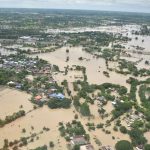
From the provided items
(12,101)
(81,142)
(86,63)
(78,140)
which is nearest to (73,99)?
(12,101)

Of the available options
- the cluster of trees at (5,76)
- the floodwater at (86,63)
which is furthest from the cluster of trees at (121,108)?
the cluster of trees at (5,76)

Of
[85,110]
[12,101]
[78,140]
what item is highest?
[85,110]

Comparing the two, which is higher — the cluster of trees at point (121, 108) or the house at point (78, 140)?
the cluster of trees at point (121, 108)

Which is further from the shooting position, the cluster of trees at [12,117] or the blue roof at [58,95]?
the blue roof at [58,95]

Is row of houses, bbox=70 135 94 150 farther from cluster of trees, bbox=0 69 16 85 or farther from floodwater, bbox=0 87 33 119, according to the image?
cluster of trees, bbox=0 69 16 85

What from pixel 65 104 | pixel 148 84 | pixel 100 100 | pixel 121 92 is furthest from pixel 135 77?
pixel 65 104

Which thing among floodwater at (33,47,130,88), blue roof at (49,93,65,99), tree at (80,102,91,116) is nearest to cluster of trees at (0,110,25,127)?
blue roof at (49,93,65,99)

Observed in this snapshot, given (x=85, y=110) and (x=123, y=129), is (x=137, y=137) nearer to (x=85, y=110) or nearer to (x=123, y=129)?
(x=123, y=129)

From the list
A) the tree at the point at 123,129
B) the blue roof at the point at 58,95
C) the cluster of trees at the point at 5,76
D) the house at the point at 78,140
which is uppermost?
the cluster of trees at the point at 5,76

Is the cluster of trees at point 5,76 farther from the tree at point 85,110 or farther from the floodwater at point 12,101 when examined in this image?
the tree at point 85,110
